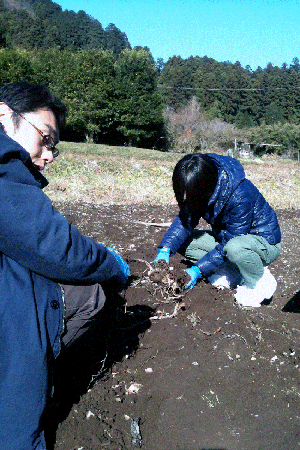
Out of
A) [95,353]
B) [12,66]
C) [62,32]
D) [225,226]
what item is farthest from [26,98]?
[62,32]

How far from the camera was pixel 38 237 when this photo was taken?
1126 mm

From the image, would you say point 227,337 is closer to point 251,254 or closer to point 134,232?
point 251,254

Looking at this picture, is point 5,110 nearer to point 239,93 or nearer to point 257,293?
point 257,293

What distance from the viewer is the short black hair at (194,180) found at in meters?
1.95

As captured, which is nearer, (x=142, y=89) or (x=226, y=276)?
(x=226, y=276)

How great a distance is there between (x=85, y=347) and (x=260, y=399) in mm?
953

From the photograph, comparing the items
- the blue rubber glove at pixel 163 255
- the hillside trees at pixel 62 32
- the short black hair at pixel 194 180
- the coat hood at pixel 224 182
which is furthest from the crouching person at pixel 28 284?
the hillside trees at pixel 62 32

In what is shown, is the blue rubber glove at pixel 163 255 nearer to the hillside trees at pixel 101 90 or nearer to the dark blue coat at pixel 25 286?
the dark blue coat at pixel 25 286

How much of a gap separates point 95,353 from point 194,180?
1107mm

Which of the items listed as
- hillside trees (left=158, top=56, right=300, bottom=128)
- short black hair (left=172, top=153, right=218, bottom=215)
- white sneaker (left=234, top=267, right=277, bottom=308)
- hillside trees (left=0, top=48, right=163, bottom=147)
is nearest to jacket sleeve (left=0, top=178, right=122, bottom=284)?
short black hair (left=172, top=153, right=218, bottom=215)

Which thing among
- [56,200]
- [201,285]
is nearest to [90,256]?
[201,285]

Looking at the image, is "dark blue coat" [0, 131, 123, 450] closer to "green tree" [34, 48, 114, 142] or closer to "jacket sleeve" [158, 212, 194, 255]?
"jacket sleeve" [158, 212, 194, 255]

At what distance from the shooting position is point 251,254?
7.71ft

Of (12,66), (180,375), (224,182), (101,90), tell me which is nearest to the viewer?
(180,375)
